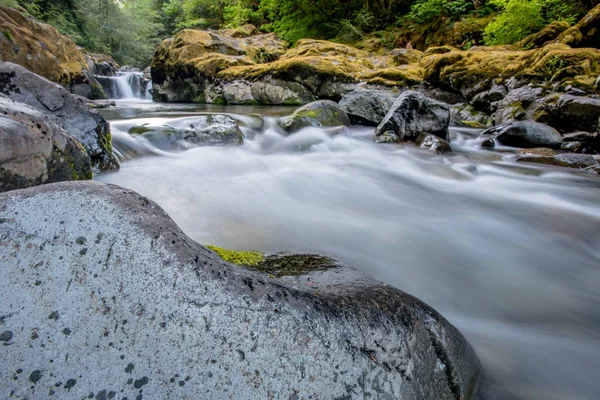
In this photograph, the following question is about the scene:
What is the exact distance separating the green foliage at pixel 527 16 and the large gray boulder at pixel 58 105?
45.8ft

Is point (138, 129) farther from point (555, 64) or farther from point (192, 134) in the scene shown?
point (555, 64)

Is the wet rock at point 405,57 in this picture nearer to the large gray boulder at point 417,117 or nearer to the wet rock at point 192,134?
the large gray boulder at point 417,117

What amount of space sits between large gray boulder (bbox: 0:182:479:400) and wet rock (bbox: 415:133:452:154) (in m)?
6.03

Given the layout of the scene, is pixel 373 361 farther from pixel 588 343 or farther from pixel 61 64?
pixel 61 64

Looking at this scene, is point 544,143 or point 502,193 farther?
point 544,143

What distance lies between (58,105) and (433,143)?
6.34 m

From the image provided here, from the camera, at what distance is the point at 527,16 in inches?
468

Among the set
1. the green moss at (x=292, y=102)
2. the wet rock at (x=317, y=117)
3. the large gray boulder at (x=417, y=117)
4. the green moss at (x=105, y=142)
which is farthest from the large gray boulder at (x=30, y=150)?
the green moss at (x=292, y=102)

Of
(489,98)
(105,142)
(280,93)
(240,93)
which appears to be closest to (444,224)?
(105,142)

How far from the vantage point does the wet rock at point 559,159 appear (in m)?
5.80

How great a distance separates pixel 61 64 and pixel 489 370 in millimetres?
14155

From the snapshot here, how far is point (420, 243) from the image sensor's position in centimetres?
341

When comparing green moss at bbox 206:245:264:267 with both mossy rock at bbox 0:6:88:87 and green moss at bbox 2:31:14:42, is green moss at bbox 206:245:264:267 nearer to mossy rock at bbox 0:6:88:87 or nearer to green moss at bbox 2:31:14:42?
mossy rock at bbox 0:6:88:87

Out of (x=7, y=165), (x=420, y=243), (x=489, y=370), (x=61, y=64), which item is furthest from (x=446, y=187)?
(x=61, y=64)
